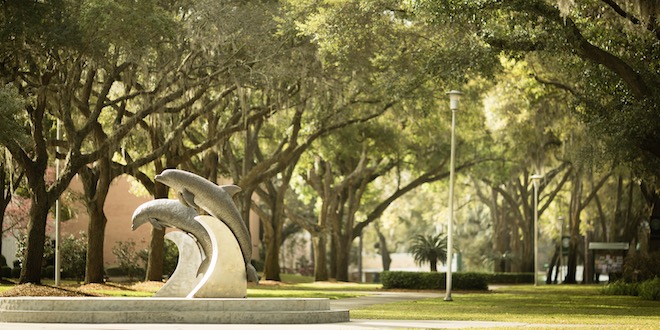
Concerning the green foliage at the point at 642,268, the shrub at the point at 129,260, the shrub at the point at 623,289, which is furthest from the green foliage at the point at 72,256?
the green foliage at the point at 642,268

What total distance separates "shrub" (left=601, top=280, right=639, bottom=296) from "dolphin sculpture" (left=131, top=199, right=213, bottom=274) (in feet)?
61.7

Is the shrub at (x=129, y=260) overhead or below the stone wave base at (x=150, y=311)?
overhead

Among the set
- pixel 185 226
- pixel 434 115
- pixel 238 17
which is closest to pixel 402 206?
pixel 434 115

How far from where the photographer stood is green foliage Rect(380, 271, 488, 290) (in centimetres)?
4272

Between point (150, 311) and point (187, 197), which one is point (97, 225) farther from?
point (150, 311)

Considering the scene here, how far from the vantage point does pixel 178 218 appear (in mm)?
21938

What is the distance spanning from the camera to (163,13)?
1131 inches

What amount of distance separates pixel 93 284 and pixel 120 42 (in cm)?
933

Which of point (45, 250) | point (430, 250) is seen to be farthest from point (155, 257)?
point (430, 250)

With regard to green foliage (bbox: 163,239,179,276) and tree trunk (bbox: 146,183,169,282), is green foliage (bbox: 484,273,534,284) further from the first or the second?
tree trunk (bbox: 146,183,169,282)

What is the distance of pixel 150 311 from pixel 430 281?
85.1 feet

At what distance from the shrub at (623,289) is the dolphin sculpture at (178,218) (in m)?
18.8

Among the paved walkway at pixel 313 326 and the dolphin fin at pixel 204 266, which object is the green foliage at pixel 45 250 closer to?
the dolphin fin at pixel 204 266

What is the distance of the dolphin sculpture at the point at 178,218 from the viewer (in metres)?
21.9
